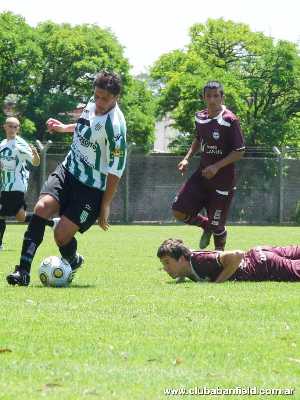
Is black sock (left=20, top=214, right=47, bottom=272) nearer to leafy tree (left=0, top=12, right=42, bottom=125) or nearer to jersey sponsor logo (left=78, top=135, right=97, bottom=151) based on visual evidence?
jersey sponsor logo (left=78, top=135, right=97, bottom=151)

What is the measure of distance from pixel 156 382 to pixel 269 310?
282cm

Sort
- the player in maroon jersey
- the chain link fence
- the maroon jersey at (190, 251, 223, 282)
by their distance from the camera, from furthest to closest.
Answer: the chain link fence
the player in maroon jersey
the maroon jersey at (190, 251, 223, 282)

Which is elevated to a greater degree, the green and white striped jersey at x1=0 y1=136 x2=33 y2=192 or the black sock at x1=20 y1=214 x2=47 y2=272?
the green and white striped jersey at x1=0 y1=136 x2=33 y2=192

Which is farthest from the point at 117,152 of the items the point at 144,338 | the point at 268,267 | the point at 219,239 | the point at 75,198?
the point at 144,338

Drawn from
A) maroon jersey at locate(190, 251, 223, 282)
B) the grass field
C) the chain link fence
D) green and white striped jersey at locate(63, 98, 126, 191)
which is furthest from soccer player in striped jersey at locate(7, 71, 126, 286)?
the chain link fence

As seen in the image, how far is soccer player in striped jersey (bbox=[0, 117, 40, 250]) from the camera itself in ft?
57.8

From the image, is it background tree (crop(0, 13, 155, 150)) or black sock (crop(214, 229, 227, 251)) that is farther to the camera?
background tree (crop(0, 13, 155, 150))

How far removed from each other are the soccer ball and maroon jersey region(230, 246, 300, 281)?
168cm

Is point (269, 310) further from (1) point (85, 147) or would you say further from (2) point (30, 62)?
(2) point (30, 62)

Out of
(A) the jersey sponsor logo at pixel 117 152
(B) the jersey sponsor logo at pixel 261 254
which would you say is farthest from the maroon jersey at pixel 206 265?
(A) the jersey sponsor logo at pixel 117 152

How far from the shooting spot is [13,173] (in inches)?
703

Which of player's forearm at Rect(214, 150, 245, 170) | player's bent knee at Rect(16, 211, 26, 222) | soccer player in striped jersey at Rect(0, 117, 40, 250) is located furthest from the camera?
player's bent knee at Rect(16, 211, 26, 222)

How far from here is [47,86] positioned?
122 feet

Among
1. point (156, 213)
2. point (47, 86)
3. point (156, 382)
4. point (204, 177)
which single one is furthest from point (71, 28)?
point (156, 382)
